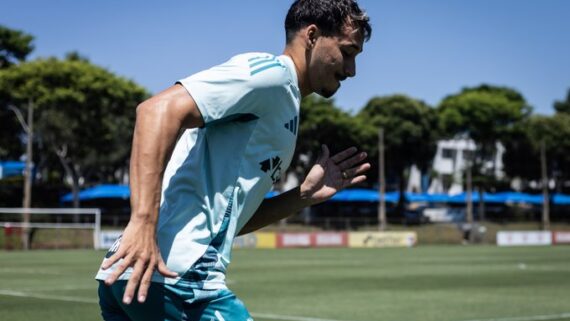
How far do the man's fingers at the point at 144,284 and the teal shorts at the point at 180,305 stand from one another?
0.63ft

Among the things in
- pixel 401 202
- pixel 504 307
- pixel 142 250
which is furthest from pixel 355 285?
pixel 401 202

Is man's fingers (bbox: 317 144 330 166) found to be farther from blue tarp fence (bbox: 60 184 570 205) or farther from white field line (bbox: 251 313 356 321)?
blue tarp fence (bbox: 60 184 570 205)

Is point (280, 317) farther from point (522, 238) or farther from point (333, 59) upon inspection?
point (522, 238)

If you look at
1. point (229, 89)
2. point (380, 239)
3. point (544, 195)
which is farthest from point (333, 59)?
point (544, 195)

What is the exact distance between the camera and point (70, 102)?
5722 cm

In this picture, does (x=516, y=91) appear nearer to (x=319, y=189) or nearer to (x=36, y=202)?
(x=36, y=202)

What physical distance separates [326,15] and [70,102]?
5535 centimetres

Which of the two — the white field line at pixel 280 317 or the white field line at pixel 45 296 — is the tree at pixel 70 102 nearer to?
the white field line at pixel 45 296

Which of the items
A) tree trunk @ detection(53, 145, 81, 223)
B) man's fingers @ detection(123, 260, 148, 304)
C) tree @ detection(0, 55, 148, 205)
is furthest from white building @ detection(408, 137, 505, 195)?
man's fingers @ detection(123, 260, 148, 304)

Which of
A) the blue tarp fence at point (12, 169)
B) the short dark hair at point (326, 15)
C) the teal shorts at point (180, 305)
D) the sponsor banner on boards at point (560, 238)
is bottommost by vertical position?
the sponsor banner on boards at point (560, 238)

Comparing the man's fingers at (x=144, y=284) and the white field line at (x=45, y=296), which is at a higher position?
the man's fingers at (x=144, y=284)

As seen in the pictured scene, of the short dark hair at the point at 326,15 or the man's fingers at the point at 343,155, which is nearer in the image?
the short dark hair at the point at 326,15

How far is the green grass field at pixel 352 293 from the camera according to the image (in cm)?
1322

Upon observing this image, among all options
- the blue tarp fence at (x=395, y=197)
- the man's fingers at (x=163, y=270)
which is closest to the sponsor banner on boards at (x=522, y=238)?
the blue tarp fence at (x=395, y=197)
